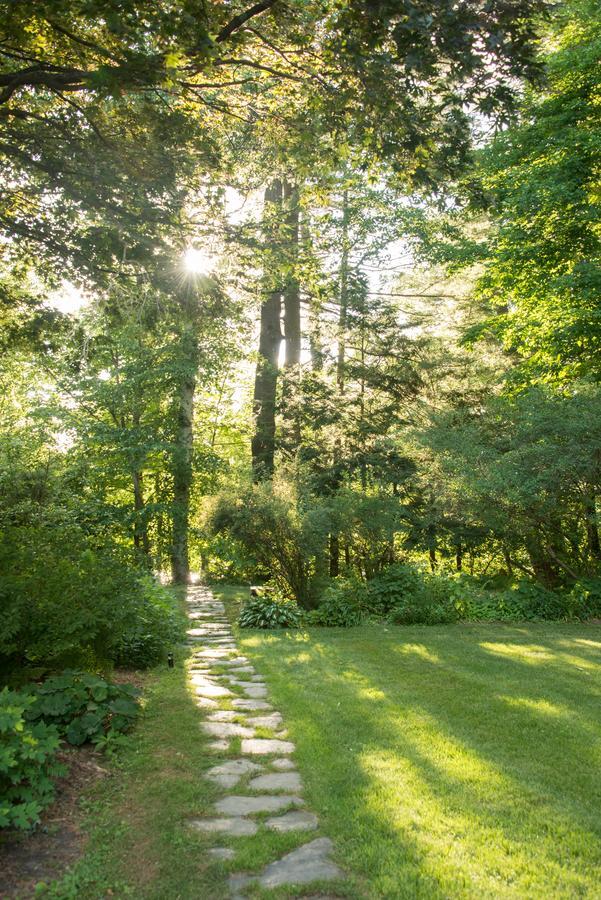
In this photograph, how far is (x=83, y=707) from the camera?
4.15m

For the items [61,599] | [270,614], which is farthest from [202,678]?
[270,614]

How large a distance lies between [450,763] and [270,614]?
5.47 metres

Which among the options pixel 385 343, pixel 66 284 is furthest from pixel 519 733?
pixel 385 343

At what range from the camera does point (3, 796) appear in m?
2.91

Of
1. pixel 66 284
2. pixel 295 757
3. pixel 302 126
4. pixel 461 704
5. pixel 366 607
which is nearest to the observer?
pixel 295 757

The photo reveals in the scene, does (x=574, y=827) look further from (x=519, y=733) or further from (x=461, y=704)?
(x=461, y=704)

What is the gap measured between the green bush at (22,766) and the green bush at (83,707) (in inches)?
25.1

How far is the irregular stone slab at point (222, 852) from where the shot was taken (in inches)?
108

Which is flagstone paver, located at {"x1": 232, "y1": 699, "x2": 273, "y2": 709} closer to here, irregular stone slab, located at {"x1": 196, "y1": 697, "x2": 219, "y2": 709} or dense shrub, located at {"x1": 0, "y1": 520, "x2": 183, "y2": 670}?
irregular stone slab, located at {"x1": 196, "y1": 697, "x2": 219, "y2": 709}

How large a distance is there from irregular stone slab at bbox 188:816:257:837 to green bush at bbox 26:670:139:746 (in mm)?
1150

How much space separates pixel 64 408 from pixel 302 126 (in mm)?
11126

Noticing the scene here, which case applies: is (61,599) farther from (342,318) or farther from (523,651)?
(342,318)

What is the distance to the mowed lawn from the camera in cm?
263

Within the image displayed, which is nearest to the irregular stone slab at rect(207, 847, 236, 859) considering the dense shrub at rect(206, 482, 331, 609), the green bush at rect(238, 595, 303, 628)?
the green bush at rect(238, 595, 303, 628)
